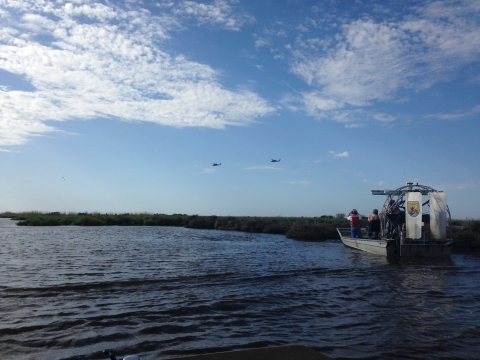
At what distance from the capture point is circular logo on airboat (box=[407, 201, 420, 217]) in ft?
65.9

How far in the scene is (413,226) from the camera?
20531 millimetres

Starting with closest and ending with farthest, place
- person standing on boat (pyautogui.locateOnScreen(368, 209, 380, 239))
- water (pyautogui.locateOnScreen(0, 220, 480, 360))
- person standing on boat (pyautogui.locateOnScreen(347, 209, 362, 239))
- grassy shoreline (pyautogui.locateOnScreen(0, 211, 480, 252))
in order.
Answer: water (pyautogui.locateOnScreen(0, 220, 480, 360))
person standing on boat (pyautogui.locateOnScreen(368, 209, 380, 239))
person standing on boat (pyautogui.locateOnScreen(347, 209, 362, 239))
grassy shoreline (pyautogui.locateOnScreen(0, 211, 480, 252))

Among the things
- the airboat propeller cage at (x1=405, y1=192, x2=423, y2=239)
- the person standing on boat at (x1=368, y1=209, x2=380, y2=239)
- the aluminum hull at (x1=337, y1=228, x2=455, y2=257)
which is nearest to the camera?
the airboat propeller cage at (x1=405, y1=192, x2=423, y2=239)

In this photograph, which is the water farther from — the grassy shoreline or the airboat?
the grassy shoreline

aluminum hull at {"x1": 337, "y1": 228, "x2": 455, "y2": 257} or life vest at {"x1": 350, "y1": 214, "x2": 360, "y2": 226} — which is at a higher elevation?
life vest at {"x1": 350, "y1": 214, "x2": 360, "y2": 226}

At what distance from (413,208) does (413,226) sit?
1061 mm

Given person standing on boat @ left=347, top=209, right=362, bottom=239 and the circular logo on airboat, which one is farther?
person standing on boat @ left=347, top=209, right=362, bottom=239

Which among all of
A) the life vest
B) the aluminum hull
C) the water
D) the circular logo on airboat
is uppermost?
the circular logo on airboat

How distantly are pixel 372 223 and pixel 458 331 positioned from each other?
16037 mm

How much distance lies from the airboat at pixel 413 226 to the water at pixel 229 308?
249 cm

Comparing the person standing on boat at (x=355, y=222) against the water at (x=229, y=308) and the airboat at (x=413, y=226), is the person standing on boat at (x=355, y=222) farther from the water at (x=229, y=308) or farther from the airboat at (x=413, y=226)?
the water at (x=229, y=308)

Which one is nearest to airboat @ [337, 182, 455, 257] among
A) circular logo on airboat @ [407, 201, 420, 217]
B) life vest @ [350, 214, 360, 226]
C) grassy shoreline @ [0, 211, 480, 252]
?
circular logo on airboat @ [407, 201, 420, 217]

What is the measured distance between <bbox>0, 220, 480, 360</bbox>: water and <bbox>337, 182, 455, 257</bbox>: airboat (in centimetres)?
249

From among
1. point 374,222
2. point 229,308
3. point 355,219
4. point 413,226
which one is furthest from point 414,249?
point 229,308
